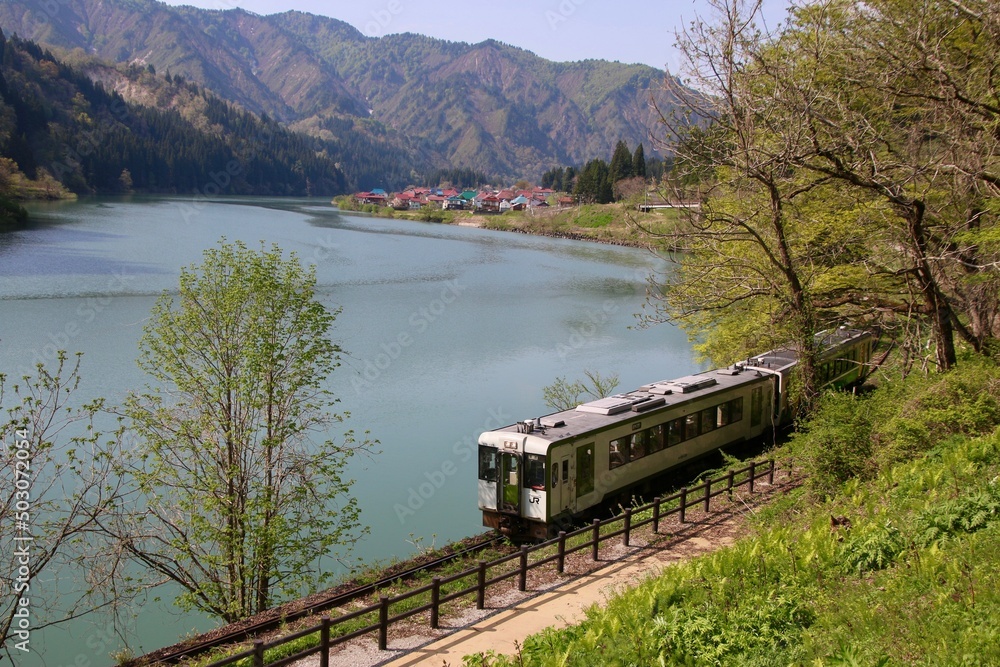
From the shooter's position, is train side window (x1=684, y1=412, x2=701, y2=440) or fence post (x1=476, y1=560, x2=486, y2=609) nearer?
fence post (x1=476, y1=560, x2=486, y2=609)

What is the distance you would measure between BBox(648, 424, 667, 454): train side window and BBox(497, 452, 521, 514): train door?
146 inches

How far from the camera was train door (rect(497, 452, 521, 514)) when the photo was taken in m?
15.1

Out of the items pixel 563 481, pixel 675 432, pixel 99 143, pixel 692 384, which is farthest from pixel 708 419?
pixel 99 143

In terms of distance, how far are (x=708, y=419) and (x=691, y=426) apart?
35.2 inches

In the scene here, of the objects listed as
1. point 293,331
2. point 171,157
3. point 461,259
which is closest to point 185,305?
point 293,331

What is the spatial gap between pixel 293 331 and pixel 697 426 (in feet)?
31.8

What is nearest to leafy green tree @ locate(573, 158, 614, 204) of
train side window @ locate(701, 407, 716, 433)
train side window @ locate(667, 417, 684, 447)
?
train side window @ locate(701, 407, 716, 433)

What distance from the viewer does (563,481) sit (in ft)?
49.6

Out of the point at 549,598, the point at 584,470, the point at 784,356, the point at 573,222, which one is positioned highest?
the point at 573,222

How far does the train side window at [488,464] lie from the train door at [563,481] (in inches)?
49.5

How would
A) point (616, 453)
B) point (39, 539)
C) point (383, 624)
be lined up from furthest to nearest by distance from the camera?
point (616, 453) → point (39, 539) → point (383, 624)

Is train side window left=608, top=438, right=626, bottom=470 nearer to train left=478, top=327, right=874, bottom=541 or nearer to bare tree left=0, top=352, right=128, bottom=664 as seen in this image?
train left=478, top=327, right=874, bottom=541

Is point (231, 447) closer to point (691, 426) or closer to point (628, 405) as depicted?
point (628, 405)

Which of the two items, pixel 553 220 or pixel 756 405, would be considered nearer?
pixel 756 405
